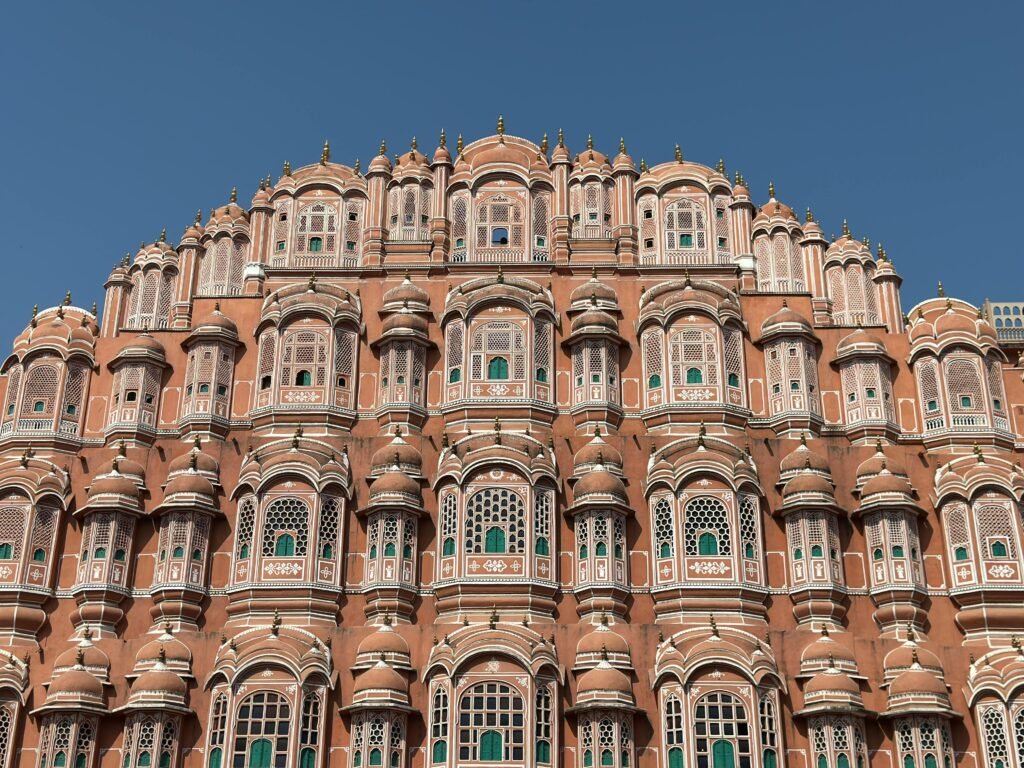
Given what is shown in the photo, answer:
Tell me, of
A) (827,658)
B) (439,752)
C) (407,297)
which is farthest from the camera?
(407,297)

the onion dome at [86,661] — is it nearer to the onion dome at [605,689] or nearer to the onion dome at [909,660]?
the onion dome at [605,689]

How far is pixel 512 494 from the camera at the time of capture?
40.7m

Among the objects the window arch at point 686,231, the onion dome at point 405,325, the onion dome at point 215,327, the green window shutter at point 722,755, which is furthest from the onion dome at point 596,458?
the onion dome at point 215,327

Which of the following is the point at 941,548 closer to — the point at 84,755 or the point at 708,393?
the point at 708,393

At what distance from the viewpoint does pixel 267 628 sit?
38.8 meters

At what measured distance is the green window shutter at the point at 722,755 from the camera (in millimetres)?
36594

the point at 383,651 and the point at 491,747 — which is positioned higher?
the point at 383,651

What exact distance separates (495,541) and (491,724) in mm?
5582

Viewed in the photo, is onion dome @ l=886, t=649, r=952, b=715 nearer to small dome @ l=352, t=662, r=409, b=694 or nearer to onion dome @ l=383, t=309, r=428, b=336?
small dome @ l=352, t=662, r=409, b=694

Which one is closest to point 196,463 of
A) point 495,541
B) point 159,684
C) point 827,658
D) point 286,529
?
point 286,529

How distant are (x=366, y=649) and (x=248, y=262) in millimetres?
16429

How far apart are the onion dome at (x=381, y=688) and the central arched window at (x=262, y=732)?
208cm

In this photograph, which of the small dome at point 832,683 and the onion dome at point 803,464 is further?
the onion dome at point 803,464

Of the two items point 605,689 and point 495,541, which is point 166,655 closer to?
point 495,541
